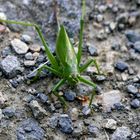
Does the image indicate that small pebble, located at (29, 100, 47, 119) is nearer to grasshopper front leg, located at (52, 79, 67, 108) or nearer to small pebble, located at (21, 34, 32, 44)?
grasshopper front leg, located at (52, 79, 67, 108)

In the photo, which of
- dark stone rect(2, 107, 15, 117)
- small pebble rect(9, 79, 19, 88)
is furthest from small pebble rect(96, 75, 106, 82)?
dark stone rect(2, 107, 15, 117)

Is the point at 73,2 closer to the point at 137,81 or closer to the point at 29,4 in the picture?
the point at 29,4

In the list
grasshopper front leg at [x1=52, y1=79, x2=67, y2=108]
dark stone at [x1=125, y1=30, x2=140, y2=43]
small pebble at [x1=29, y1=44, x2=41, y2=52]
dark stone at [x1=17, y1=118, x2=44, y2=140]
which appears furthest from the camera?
dark stone at [x1=125, y1=30, x2=140, y2=43]

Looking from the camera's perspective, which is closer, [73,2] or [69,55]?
[69,55]

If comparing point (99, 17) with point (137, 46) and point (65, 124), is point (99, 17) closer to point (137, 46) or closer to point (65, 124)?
point (137, 46)

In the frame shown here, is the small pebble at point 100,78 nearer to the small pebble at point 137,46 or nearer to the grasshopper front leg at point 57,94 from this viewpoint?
the grasshopper front leg at point 57,94

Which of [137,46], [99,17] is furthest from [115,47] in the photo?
[99,17]

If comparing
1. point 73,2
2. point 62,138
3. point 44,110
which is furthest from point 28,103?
point 73,2
